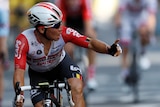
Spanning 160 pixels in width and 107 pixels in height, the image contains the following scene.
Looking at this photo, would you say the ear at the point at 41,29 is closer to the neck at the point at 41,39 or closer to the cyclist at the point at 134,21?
the neck at the point at 41,39

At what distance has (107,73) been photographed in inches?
808

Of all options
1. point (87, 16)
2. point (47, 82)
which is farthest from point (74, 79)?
point (87, 16)

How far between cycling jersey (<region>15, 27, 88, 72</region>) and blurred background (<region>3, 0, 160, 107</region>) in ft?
16.3

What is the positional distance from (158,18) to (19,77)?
20852 millimetres

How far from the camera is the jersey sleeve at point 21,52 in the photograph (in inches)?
371

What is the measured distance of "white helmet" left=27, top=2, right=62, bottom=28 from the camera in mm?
9336

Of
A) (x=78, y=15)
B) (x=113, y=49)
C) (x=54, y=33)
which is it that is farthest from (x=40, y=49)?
(x=78, y=15)

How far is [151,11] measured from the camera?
16.0m

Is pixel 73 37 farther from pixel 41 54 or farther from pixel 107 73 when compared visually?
pixel 107 73

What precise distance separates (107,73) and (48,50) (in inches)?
426

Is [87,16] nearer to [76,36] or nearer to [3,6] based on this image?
[3,6]

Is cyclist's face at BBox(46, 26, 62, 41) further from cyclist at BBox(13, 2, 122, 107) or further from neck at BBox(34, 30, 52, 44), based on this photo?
neck at BBox(34, 30, 52, 44)

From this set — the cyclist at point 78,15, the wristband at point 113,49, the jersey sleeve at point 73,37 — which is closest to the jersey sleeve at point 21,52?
the jersey sleeve at point 73,37

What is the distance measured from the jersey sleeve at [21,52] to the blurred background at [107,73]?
5.30m
